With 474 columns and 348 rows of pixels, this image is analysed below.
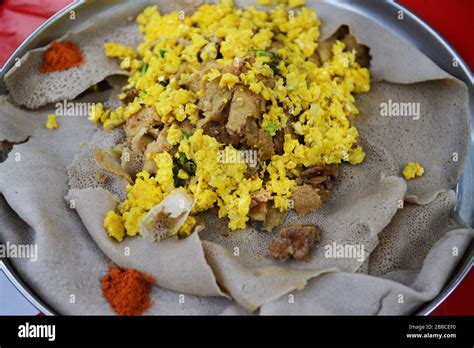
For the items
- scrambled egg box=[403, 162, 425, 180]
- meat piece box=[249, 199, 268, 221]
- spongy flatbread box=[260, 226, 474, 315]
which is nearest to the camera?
spongy flatbread box=[260, 226, 474, 315]

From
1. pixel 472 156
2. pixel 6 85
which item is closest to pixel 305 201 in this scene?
pixel 472 156

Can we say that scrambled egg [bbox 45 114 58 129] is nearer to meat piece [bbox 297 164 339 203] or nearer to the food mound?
the food mound

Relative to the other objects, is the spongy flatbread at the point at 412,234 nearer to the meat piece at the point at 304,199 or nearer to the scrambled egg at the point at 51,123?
the meat piece at the point at 304,199

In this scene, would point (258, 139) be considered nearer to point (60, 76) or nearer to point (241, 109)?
point (241, 109)

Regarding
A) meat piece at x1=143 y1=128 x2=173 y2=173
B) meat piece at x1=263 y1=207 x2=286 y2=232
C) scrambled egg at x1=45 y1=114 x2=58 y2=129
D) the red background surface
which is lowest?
meat piece at x1=263 y1=207 x2=286 y2=232

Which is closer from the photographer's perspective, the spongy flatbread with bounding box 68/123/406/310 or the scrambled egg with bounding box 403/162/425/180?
the spongy flatbread with bounding box 68/123/406/310

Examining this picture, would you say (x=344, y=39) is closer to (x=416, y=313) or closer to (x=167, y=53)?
(x=167, y=53)

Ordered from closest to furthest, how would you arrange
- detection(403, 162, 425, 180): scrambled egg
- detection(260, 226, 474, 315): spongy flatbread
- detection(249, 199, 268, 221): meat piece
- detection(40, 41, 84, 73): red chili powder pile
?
detection(260, 226, 474, 315): spongy flatbread → detection(249, 199, 268, 221): meat piece → detection(403, 162, 425, 180): scrambled egg → detection(40, 41, 84, 73): red chili powder pile

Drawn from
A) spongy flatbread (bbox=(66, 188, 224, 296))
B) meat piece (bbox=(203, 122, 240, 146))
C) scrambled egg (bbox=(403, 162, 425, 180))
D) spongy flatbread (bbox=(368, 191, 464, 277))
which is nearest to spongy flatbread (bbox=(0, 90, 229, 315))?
spongy flatbread (bbox=(66, 188, 224, 296))
